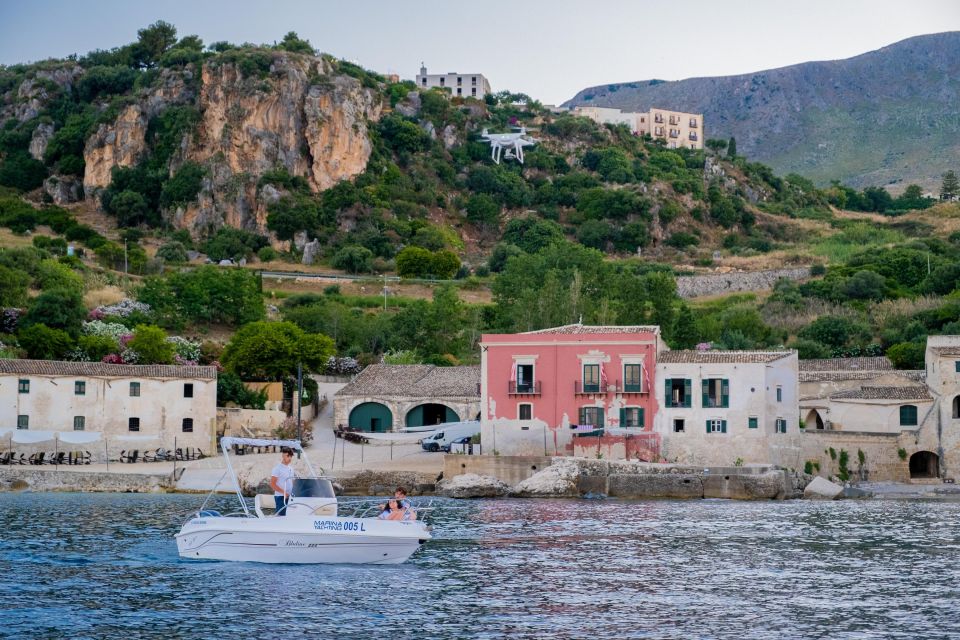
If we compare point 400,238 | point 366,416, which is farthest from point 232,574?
point 400,238

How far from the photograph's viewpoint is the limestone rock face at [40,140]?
432 ft

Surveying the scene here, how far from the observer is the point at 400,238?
116 metres

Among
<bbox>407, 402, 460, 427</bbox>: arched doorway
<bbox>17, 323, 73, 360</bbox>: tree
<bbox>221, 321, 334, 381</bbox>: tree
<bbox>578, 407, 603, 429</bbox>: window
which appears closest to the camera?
<bbox>578, 407, 603, 429</bbox>: window

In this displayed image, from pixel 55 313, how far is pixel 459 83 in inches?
3988

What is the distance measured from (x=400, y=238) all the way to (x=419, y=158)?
18.3 m

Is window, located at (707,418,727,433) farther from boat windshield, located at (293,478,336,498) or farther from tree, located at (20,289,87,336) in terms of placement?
tree, located at (20,289,87,336)

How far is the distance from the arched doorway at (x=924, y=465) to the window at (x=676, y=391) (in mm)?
9305

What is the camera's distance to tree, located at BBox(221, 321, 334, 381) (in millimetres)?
66000

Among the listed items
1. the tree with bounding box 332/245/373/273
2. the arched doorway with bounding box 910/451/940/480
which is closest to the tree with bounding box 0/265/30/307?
the tree with bounding box 332/245/373/273

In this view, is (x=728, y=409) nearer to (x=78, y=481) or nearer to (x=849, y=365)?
(x=849, y=365)

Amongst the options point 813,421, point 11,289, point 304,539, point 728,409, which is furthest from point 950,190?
point 304,539

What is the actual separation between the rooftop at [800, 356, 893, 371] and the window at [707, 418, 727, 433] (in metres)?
13.4

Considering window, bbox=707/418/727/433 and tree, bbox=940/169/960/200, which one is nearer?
window, bbox=707/418/727/433

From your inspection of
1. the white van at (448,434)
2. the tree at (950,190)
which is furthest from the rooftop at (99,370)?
the tree at (950,190)
